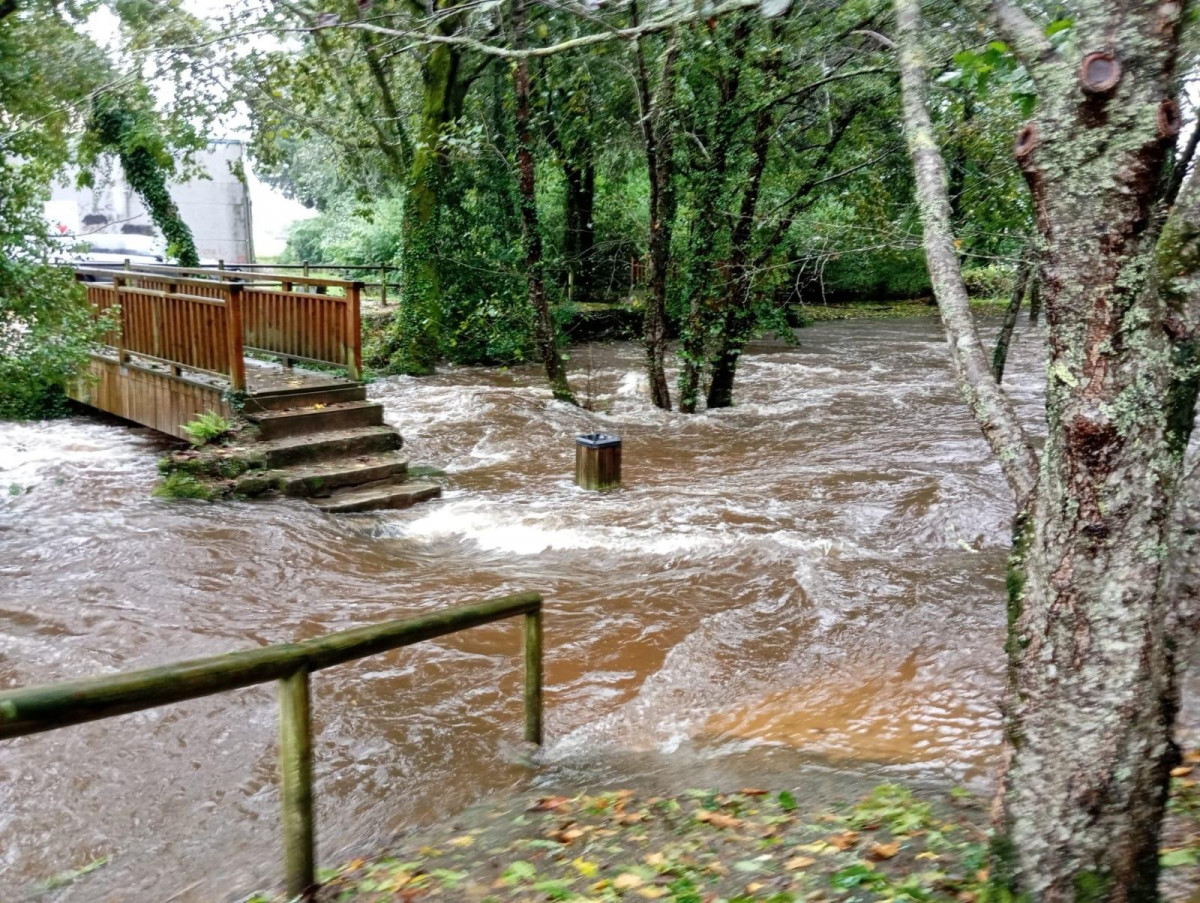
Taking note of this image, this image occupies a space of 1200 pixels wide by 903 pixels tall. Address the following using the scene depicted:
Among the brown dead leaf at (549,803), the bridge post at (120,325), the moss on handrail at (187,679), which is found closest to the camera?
the moss on handrail at (187,679)

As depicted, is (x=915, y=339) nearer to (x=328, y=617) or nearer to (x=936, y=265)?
(x=328, y=617)

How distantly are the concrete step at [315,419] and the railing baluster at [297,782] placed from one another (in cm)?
678

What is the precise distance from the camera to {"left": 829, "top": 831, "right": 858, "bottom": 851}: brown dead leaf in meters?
3.36

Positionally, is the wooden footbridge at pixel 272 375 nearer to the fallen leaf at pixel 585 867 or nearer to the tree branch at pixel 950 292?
the fallen leaf at pixel 585 867

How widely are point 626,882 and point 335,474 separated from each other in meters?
6.92

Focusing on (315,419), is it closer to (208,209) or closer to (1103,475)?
(1103,475)

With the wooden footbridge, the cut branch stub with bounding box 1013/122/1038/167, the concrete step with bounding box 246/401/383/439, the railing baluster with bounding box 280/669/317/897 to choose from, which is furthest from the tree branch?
the concrete step with bounding box 246/401/383/439

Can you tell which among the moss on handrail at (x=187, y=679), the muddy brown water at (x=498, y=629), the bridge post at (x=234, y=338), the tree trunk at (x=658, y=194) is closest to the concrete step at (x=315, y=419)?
the bridge post at (x=234, y=338)

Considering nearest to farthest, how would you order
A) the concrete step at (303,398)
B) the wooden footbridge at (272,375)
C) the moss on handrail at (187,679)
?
the moss on handrail at (187,679)
the wooden footbridge at (272,375)
the concrete step at (303,398)

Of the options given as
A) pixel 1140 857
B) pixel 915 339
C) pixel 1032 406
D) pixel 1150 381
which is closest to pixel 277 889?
pixel 1140 857

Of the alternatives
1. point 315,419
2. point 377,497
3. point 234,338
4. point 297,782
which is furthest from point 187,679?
point 315,419

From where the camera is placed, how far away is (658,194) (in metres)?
12.9

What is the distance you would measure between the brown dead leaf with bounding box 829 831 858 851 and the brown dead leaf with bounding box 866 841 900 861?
0.08m

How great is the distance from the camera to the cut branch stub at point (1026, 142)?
265 cm
